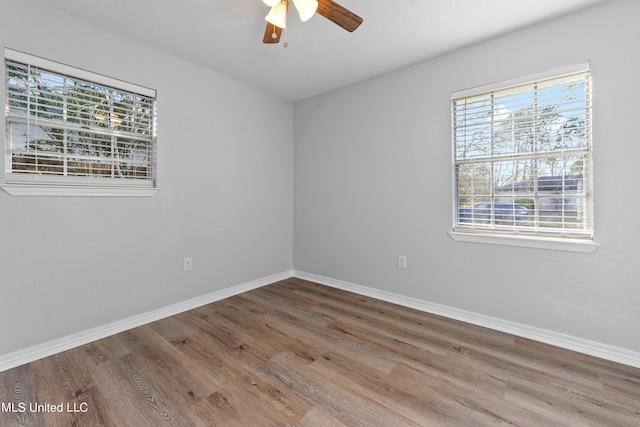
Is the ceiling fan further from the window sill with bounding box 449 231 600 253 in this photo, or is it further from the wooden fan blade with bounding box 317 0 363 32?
the window sill with bounding box 449 231 600 253

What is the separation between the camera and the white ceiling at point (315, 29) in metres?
1.98

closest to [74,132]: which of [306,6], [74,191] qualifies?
[74,191]

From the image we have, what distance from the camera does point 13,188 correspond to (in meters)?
1.87

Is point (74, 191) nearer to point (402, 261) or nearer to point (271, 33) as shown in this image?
point (271, 33)

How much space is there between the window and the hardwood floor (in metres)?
1.27

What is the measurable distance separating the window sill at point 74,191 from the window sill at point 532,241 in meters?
2.86

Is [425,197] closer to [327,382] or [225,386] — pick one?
[327,382]

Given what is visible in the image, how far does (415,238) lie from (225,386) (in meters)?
2.11

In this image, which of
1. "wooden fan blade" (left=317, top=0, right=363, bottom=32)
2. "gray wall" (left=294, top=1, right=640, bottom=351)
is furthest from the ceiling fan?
"gray wall" (left=294, top=1, right=640, bottom=351)

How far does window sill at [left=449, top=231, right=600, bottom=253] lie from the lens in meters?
2.04

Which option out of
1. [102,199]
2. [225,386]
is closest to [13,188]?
[102,199]

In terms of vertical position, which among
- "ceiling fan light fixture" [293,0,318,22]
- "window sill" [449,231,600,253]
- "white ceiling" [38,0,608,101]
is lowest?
"window sill" [449,231,600,253]

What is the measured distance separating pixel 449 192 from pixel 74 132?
3.20 meters

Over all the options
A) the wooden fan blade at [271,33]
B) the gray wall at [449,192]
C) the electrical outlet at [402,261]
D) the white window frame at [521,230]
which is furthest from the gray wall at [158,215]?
the white window frame at [521,230]
